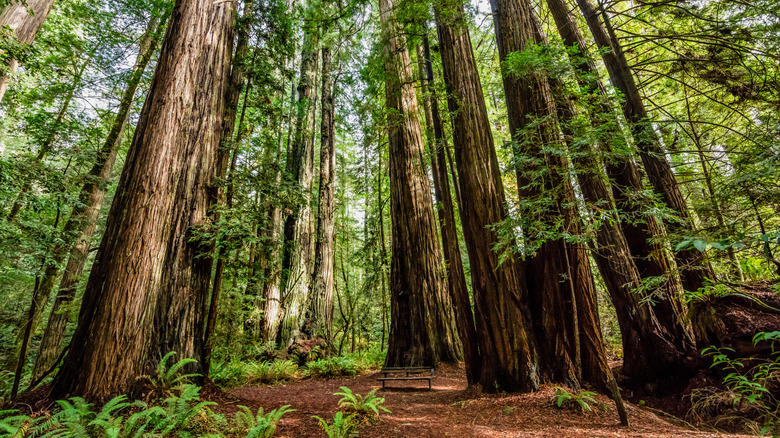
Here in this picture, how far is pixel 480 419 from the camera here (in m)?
3.63

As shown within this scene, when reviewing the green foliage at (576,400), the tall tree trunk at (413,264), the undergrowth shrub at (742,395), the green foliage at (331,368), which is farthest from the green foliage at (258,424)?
the undergrowth shrub at (742,395)

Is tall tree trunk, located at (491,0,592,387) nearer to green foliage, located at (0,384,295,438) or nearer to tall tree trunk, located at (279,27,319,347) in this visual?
green foliage, located at (0,384,295,438)

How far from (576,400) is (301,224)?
23.9 feet

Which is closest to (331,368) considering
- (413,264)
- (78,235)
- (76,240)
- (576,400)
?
(413,264)

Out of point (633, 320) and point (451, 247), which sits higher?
point (451, 247)

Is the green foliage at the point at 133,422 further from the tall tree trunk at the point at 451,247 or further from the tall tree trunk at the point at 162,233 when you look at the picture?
the tall tree trunk at the point at 451,247

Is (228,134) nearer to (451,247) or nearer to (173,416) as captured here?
(173,416)

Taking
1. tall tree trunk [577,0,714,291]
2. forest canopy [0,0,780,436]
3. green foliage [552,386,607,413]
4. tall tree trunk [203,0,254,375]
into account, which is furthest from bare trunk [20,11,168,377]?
green foliage [552,386,607,413]

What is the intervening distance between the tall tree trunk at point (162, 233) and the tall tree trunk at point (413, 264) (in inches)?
139

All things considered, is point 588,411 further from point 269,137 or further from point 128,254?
point 269,137

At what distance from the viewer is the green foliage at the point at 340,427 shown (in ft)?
9.45

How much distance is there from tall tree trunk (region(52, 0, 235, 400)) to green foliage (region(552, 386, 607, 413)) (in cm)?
464

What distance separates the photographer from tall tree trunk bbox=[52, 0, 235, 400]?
3.38 m

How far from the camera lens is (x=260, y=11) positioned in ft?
17.8
